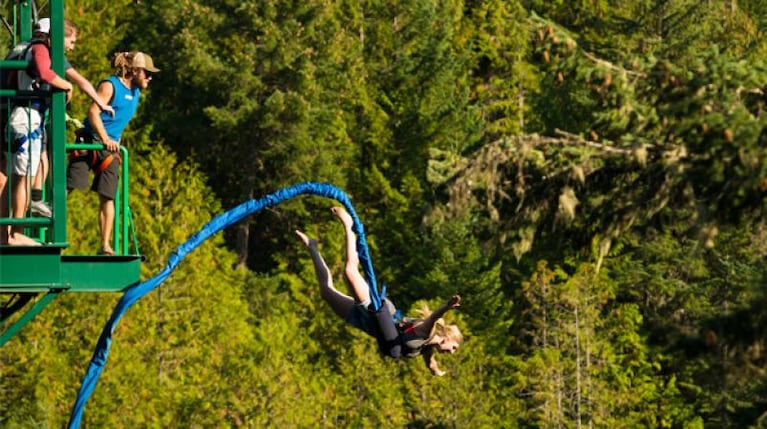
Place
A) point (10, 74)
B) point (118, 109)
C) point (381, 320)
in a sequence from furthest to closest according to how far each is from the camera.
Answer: point (381, 320)
point (118, 109)
point (10, 74)

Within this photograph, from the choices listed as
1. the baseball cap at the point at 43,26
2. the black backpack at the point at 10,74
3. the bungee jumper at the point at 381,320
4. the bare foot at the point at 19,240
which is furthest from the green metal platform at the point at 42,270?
the bungee jumper at the point at 381,320

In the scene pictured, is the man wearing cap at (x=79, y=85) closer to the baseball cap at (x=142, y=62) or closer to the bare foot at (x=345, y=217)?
the baseball cap at (x=142, y=62)

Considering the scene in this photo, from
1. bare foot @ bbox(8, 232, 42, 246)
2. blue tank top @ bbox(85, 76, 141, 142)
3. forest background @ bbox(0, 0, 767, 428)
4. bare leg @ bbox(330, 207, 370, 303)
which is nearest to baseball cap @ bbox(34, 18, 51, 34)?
blue tank top @ bbox(85, 76, 141, 142)

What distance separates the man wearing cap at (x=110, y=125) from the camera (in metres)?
13.2

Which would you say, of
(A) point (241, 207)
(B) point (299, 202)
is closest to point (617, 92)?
(A) point (241, 207)

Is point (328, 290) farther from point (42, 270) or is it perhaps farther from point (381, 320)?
point (42, 270)

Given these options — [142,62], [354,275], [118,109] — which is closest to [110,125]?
[118,109]

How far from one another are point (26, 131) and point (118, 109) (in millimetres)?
886

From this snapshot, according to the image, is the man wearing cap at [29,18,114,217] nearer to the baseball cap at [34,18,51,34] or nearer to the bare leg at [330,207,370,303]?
the baseball cap at [34,18,51,34]

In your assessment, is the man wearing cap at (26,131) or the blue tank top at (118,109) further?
the blue tank top at (118,109)

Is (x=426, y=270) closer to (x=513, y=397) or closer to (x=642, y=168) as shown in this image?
(x=513, y=397)

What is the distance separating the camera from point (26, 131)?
1252 centimetres

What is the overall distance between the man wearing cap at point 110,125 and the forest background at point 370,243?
58.0 ft

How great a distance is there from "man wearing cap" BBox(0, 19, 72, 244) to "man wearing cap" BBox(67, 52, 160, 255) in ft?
1.73
